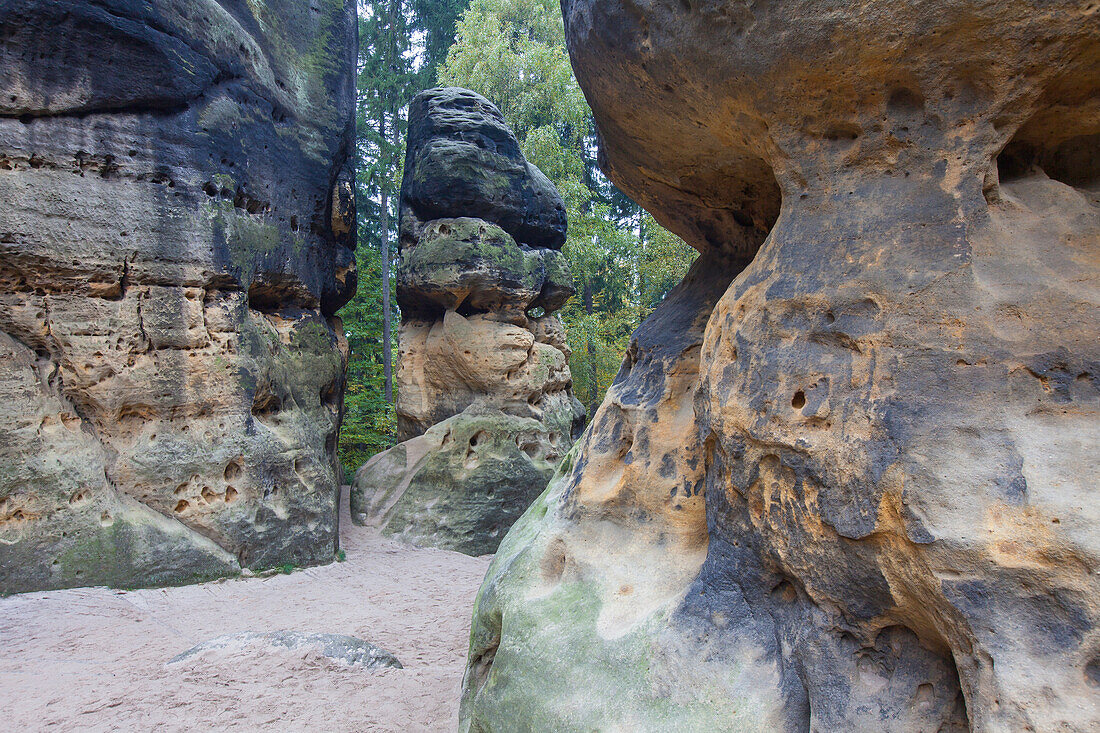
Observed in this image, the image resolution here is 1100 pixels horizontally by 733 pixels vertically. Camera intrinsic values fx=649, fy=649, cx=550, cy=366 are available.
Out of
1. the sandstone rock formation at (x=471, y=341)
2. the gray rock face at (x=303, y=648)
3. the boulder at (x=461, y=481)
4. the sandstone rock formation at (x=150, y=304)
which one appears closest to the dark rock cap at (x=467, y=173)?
the sandstone rock formation at (x=471, y=341)

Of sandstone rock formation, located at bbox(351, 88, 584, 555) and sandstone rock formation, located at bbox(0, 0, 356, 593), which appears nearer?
sandstone rock formation, located at bbox(0, 0, 356, 593)

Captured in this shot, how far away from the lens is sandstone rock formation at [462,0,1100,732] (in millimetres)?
1672

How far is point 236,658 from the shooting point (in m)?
3.64

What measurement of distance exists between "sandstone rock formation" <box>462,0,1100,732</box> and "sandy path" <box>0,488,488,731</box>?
3.55ft

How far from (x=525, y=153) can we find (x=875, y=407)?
43.8 ft

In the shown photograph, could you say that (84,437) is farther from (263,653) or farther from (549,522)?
(549,522)

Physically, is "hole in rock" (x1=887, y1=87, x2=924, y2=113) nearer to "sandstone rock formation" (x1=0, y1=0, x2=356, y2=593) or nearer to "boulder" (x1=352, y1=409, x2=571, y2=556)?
"sandstone rock formation" (x1=0, y1=0, x2=356, y2=593)

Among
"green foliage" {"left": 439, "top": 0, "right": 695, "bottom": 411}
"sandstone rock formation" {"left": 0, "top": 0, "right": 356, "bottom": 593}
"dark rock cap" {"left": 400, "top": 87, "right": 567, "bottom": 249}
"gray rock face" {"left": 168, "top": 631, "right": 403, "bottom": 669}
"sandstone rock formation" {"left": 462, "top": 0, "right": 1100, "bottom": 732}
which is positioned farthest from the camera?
"green foliage" {"left": 439, "top": 0, "right": 695, "bottom": 411}

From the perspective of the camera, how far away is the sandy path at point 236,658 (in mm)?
3143

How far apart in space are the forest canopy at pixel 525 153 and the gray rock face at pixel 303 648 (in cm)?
864

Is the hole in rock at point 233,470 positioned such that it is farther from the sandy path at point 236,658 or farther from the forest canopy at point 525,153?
the forest canopy at point 525,153

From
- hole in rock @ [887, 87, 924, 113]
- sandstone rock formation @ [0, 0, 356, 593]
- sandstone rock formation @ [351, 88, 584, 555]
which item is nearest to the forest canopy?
sandstone rock formation @ [351, 88, 584, 555]

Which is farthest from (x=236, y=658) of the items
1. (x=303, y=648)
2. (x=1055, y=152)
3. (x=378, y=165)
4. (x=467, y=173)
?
(x=378, y=165)

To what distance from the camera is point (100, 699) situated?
3.29 m
